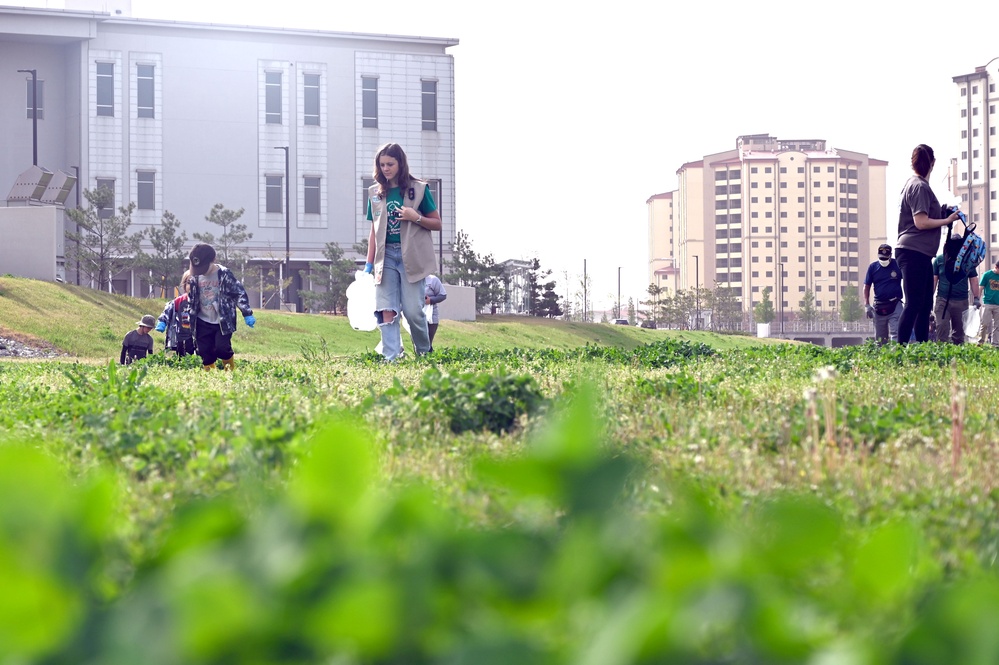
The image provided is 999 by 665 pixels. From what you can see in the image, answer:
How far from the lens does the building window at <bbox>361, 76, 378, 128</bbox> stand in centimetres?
6319

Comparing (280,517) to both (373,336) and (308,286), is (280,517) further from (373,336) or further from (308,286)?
(308,286)

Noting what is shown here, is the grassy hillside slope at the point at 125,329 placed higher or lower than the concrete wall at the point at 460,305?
lower

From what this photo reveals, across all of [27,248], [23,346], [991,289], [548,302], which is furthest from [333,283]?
[991,289]

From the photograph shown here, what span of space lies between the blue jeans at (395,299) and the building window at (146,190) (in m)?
53.4

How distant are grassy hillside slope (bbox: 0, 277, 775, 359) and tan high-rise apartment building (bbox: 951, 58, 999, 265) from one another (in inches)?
4661

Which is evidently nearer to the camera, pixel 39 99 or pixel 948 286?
pixel 948 286

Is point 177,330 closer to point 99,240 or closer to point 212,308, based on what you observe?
point 212,308

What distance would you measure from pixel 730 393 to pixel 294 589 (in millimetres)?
5221

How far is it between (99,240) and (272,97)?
14420 millimetres

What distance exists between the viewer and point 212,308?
12.2m

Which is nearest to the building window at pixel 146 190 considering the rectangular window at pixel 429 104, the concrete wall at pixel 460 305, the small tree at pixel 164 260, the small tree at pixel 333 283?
the small tree at pixel 164 260

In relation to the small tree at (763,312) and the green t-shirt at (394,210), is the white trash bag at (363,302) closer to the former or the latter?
the green t-shirt at (394,210)

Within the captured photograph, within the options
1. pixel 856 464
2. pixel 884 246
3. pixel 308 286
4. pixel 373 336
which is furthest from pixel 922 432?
pixel 308 286

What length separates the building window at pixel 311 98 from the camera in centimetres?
6241
